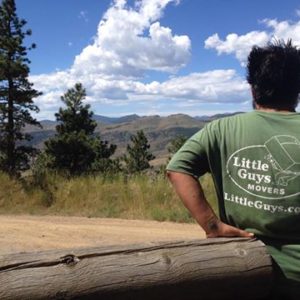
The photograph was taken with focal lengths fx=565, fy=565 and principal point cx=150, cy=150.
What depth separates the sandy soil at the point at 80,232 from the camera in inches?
362

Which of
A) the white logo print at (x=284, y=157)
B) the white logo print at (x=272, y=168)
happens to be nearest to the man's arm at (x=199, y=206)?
the white logo print at (x=272, y=168)

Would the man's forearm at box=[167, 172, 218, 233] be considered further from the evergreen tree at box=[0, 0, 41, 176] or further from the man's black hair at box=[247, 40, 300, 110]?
the evergreen tree at box=[0, 0, 41, 176]

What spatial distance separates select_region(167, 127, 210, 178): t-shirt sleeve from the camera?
8.45 ft

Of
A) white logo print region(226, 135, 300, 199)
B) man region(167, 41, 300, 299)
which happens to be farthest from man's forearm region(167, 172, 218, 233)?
white logo print region(226, 135, 300, 199)

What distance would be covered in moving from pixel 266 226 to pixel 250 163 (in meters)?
0.29

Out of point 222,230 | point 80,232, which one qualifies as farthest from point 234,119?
point 80,232

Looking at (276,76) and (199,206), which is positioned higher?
(276,76)

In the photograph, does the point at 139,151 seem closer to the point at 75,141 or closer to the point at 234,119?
the point at 75,141

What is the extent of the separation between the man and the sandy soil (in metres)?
6.20

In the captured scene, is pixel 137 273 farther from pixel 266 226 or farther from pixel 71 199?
pixel 71 199

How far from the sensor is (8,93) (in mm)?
26656

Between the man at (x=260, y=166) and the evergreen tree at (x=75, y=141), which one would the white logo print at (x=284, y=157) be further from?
the evergreen tree at (x=75, y=141)

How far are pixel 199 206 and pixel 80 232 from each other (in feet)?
25.3

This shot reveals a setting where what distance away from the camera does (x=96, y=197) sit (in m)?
13.5
